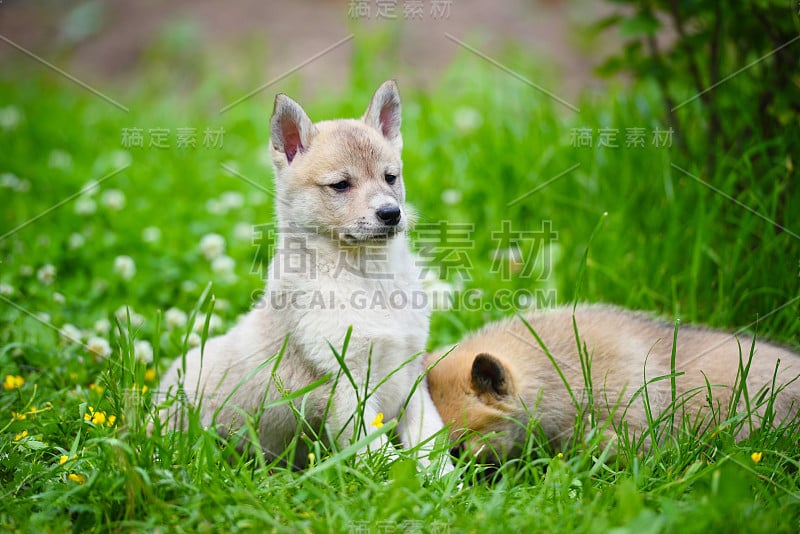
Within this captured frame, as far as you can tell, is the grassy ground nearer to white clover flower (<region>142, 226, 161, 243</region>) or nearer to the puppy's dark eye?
white clover flower (<region>142, 226, 161, 243</region>)

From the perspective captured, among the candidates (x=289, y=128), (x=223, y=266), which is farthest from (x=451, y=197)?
(x=289, y=128)

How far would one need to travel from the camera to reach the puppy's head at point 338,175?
3.07 metres

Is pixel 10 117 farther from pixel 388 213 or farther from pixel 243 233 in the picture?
pixel 388 213

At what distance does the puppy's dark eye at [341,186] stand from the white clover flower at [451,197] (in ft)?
6.43

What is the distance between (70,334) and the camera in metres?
3.89

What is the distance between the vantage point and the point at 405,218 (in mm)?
3145

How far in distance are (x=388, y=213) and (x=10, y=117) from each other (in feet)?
17.6

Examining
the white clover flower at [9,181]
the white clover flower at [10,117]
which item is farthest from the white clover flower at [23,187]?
the white clover flower at [10,117]

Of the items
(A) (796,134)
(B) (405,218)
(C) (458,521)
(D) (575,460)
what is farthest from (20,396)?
(A) (796,134)

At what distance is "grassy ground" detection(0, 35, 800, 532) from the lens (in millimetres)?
2402

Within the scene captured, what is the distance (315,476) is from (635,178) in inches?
120

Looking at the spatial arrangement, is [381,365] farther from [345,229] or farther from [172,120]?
[172,120]

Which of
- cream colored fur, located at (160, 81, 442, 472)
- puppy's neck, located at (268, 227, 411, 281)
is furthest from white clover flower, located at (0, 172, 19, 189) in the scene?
puppy's neck, located at (268, 227, 411, 281)
